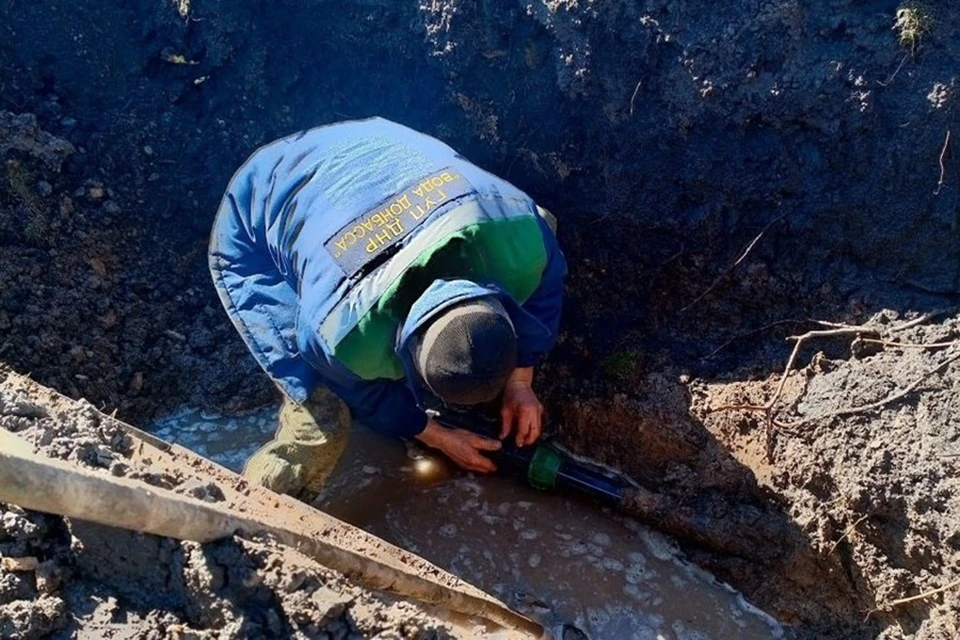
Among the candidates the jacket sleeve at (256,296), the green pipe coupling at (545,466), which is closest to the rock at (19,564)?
the jacket sleeve at (256,296)

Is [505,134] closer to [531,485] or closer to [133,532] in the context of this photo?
[531,485]

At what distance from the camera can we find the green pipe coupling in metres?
3.12

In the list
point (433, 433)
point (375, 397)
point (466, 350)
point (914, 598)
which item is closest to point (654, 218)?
point (433, 433)

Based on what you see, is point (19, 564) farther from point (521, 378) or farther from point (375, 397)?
point (521, 378)

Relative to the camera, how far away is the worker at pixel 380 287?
2.25 meters

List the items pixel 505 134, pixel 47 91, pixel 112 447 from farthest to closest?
pixel 47 91 → pixel 505 134 → pixel 112 447

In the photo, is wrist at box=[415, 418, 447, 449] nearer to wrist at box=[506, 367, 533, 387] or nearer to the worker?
the worker

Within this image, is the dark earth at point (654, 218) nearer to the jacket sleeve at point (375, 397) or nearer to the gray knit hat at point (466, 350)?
the jacket sleeve at point (375, 397)

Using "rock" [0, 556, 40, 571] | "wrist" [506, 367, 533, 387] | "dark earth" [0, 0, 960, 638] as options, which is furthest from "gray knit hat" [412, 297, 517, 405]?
"dark earth" [0, 0, 960, 638]

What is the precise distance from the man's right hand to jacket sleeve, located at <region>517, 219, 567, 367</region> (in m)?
0.43

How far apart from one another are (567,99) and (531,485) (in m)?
1.50

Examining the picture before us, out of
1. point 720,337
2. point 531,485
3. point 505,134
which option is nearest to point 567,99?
point 505,134

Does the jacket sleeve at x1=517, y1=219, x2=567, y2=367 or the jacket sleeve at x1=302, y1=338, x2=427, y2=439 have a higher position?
the jacket sleeve at x1=517, y1=219, x2=567, y2=367

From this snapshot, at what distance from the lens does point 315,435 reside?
119 inches
